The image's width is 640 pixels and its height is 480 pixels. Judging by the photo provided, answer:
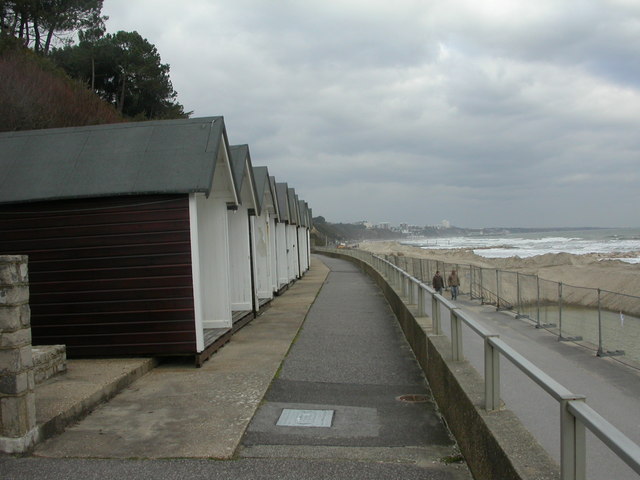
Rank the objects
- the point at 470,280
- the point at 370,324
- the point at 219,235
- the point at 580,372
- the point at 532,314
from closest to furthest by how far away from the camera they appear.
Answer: the point at 219,235 < the point at 580,372 < the point at 370,324 < the point at 532,314 < the point at 470,280

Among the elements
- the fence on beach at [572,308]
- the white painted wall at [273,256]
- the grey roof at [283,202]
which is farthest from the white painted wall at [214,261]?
the grey roof at [283,202]

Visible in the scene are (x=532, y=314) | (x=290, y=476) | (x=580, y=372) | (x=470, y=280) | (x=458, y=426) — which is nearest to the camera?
(x=290, y=476)

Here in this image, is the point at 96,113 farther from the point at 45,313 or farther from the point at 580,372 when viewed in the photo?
the point at 580,372

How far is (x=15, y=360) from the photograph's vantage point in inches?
192

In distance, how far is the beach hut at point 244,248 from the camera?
495 inches

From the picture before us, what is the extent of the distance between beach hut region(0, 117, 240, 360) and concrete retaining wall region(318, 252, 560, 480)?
3473 millimetres

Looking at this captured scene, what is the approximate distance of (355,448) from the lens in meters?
5.29

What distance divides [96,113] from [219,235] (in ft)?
67.0

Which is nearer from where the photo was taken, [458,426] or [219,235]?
[458,426]

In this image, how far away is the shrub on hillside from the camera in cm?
2048

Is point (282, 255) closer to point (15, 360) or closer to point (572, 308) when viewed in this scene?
point (572, 308)

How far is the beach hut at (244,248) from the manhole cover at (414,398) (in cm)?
587

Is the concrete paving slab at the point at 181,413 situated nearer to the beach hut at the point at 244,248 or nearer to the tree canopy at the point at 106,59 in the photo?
the beach hut at the point at 244,248

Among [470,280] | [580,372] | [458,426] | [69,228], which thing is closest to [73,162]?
[69,228]
